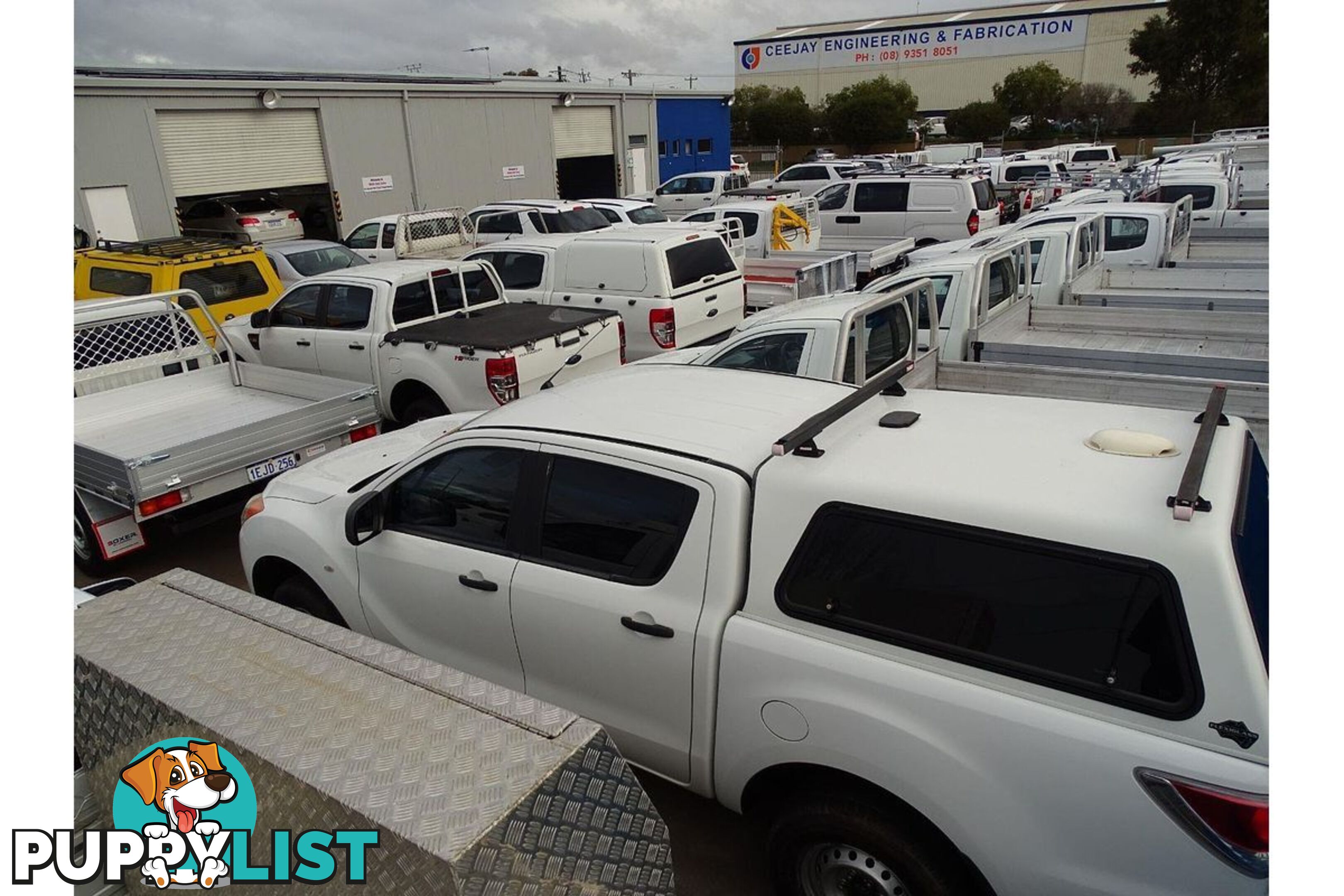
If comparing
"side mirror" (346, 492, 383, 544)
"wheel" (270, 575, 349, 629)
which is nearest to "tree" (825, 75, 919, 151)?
"wheel" (270, 575, 349, 629)

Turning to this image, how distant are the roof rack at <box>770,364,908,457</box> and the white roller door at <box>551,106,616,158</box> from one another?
2717 centimetres

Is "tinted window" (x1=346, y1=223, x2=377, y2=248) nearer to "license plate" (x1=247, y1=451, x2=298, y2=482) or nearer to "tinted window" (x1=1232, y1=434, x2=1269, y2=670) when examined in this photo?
"license plate" (x1=247, y1=451, x2=298, y2=482)

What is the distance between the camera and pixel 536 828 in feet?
7.17

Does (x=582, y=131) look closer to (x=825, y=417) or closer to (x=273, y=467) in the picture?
(x=273, y=467)

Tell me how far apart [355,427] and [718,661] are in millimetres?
4549

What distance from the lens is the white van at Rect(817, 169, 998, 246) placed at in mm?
16297

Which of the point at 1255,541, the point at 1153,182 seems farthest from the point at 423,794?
the point at 1153,182

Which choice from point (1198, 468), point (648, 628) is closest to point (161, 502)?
point (648, 628)

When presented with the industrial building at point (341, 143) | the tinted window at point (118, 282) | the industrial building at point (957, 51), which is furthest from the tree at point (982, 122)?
the tinted window at point (118, 282)

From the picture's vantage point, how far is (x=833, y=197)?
720 inches

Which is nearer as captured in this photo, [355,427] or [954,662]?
[954,662]

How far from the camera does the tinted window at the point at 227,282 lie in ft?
32.5

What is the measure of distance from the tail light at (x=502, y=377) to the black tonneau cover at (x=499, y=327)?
0.11 metres

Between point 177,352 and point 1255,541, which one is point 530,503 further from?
point 177,352
